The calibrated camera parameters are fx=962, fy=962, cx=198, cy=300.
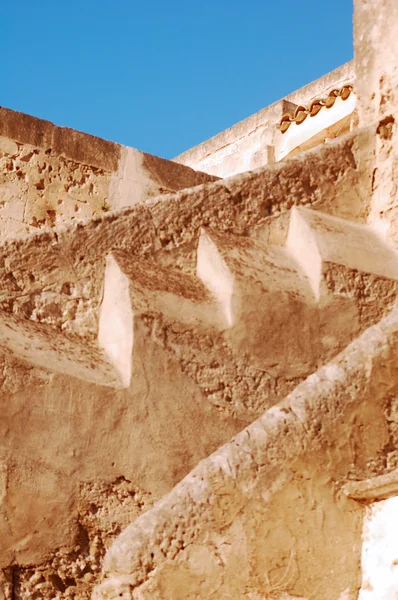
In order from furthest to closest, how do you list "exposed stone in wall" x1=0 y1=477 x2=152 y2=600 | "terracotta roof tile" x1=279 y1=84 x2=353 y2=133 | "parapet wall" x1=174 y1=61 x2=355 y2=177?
"parapet wall" x1=174 y1=61 x2=355 y2=177 → "terracotta roof tile" x1=279 y1=84 x2=353 y2=133 → "exposed stone in wall" x1=0 y1=477 x2=152 y2=600

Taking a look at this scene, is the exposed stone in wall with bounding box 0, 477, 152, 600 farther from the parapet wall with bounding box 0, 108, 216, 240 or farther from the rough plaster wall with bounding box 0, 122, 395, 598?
the parapet wall with bounding box 0, 108, 216, 240

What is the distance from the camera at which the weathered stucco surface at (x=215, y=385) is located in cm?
345

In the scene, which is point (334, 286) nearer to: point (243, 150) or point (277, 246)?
point (277, 246)

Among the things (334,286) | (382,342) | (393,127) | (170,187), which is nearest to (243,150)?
(170,187)

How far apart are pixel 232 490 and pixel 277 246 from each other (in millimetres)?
1746

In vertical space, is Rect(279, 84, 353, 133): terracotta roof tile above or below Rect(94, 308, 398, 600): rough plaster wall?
above

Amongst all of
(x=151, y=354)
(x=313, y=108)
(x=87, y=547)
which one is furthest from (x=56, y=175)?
(x=313, y=108)

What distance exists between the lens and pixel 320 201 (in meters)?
5.12

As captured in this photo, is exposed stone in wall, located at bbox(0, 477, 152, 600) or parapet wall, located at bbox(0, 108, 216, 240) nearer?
exposed stone in wall, located at bbox(0, 477, 152, 600)

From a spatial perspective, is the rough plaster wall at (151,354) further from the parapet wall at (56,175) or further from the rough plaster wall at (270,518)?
the parapet wall at (56,175)

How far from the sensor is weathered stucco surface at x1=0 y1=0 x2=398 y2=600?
11.3 ft

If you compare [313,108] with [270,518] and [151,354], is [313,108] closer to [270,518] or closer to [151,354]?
[151,354]

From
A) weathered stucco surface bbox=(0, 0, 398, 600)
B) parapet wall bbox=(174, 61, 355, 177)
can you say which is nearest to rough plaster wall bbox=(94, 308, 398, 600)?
weathered stucco surface bbox=(0, 0, 398, 600)

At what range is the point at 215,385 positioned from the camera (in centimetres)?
421
